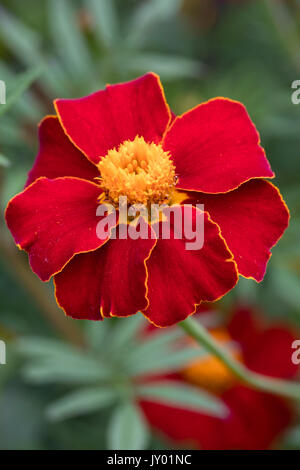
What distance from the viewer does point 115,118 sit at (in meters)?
0.64

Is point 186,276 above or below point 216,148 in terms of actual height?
below

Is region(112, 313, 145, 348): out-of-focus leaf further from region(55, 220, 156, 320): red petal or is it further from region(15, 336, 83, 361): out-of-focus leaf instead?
region(55, 220, 156, 320): red petal

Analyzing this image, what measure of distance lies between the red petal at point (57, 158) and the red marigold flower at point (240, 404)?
50cm

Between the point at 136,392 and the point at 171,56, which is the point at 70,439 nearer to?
the point at 136,392

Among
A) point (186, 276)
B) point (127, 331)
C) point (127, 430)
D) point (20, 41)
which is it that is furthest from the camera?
point (20, 41)

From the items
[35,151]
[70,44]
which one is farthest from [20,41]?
[35,151]

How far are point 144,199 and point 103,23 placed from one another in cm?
67

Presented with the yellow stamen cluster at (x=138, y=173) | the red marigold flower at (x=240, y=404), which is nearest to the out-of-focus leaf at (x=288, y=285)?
the red marigold flower at (x=240, y=404)

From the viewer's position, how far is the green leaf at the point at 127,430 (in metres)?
0.79

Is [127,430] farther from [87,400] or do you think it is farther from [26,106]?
[26,106]

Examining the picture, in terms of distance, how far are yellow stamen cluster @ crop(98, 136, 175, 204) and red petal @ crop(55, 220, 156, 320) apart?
5 centimetres

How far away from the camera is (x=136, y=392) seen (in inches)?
35.7

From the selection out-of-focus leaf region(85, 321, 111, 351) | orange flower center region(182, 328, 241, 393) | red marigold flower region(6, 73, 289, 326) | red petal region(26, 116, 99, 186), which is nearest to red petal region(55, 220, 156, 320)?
red marigold flower region(6, 73, 289, 326)

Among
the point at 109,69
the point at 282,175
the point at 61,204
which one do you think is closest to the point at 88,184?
the point at 61,204
